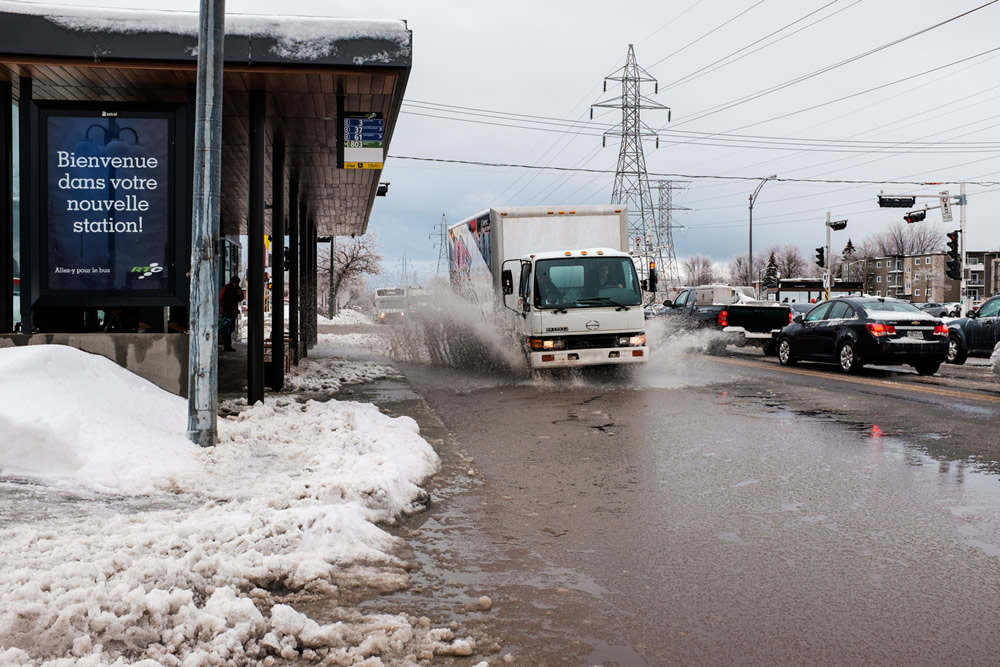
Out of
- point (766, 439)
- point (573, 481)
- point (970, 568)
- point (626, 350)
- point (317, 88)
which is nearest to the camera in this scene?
point (970, 568)

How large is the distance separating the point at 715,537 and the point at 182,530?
Answer: 3.15 meters

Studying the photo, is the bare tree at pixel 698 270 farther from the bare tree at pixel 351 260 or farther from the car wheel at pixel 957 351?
the car wheel at pixel 957 351

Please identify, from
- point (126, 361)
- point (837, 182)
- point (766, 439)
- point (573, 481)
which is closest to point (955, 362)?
point (766, 439)

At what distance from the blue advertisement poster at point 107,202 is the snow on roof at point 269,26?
3.12ft

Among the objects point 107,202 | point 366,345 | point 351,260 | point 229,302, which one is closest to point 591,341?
point 107,202

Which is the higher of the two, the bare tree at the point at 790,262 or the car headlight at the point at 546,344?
the bare tree at the point at 790,262

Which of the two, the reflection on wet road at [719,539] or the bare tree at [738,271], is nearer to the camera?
the reflection on wet road at [719,539]

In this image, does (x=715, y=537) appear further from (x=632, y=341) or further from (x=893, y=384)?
(x=893, y=384)

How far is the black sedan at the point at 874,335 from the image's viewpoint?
1620 cm

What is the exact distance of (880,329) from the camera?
1627 cm

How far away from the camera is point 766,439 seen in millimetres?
9141

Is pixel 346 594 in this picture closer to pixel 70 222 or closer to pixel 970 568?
pixel 970 568

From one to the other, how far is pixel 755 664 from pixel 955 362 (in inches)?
791

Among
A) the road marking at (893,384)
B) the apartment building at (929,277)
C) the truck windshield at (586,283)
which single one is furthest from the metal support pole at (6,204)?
the apartment building at (929,277)
